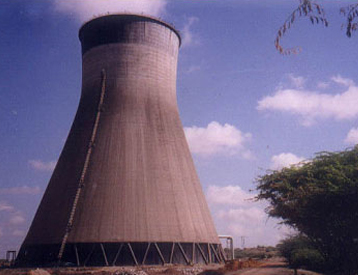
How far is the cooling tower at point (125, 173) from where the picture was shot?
2420 cm

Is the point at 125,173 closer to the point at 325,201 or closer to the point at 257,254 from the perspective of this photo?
the point at 325,201

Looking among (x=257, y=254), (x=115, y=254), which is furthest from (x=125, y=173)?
(x=257, y=254)

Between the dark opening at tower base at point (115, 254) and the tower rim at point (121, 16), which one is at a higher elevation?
the tower rim at point (121, 16)

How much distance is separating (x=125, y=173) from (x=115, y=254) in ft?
17.2

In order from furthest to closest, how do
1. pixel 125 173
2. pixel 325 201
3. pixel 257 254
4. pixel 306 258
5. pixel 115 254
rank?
pixel 257 254 < pixel 125 173 < pixel 115 254 < pixel 306 258 < pixel 325 201

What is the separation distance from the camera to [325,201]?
1989 cm

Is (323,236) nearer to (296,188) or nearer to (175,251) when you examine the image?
(296,188)

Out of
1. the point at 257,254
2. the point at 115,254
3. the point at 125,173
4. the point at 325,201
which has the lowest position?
the point at 115,254

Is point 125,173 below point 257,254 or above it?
above

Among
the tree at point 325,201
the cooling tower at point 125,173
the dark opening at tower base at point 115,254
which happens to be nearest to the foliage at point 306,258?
the tree at point 325,201

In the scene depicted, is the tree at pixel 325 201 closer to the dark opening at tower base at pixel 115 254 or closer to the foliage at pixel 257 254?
the dark opening at tower base at pixel 115 254

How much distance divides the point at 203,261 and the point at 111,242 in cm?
661

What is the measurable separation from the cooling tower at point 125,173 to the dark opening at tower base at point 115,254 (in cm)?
6

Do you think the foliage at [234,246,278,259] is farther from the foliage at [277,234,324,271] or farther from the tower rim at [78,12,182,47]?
the tower rim at [78,12,182,47]
